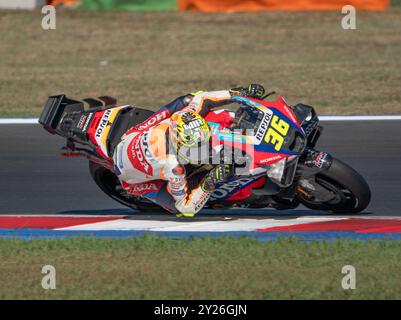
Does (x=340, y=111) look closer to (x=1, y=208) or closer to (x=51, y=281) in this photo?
(x=1, y=208)

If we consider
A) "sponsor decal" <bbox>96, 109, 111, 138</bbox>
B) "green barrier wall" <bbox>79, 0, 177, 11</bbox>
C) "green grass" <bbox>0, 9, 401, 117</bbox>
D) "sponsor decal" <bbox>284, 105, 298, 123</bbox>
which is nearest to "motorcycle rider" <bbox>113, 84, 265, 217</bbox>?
"sponsor decal" <bbox>96, 109, 111, 138</bbox>

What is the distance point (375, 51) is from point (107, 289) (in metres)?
11.6

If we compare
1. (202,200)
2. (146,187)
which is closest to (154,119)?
(146,187)

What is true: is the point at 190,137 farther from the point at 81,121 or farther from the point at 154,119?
the point at 81,121

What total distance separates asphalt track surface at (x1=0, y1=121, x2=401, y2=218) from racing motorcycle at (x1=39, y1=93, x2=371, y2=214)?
58 centimetres

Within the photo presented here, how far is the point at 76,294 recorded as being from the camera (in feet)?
21.3

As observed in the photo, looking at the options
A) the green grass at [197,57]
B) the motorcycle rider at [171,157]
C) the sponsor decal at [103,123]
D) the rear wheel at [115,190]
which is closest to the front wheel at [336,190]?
the motorcycle rider at [171,157]

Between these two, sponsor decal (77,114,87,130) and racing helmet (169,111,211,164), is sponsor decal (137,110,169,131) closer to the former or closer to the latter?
racing helmet (169,111,211,164)

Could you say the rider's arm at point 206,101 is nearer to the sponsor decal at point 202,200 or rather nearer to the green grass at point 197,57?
the sponsor decal at point 202,200

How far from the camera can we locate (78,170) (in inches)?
411

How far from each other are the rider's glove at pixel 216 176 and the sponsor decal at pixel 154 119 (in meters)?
0.68

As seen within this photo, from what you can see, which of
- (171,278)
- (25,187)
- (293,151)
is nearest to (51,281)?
(171,278)

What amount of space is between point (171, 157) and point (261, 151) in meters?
0.76

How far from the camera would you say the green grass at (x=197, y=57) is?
14680 millimetres
